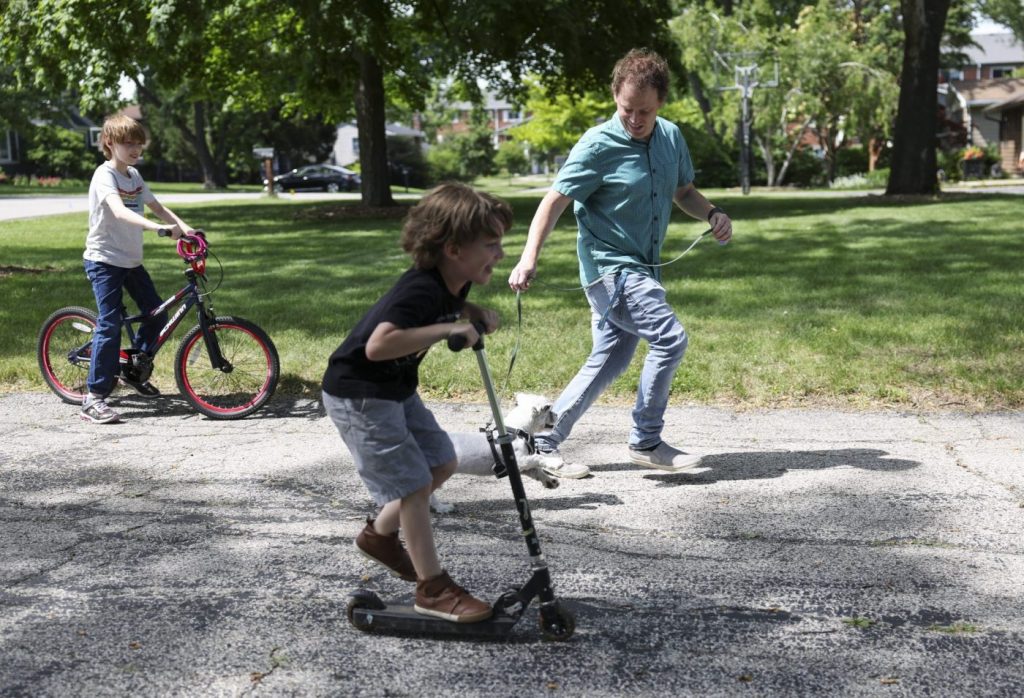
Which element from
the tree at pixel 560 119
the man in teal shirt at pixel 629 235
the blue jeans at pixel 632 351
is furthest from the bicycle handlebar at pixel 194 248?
the tree at pixel 560 119

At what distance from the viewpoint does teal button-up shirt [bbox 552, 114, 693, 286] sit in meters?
5.48

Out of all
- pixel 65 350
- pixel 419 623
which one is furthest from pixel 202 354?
pixel 419 623

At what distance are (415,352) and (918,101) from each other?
2449 cm

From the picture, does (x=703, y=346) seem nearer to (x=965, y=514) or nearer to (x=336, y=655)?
(x=965, y=514)

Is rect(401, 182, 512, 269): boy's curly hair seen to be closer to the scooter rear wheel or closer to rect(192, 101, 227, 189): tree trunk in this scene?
the scooter rear wheel

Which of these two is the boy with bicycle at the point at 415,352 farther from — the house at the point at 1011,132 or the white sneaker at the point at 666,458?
the house at the point at 1011,132

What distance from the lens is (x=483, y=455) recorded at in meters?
4.61

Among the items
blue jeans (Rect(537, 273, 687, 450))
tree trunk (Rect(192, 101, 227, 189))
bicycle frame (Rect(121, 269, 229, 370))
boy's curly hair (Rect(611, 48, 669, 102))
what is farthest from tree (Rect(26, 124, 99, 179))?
boy's curly hair (Rect(611, 48, 669, 102))

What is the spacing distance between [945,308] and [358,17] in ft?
47.9

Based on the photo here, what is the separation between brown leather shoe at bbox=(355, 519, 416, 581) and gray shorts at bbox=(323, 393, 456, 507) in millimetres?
226

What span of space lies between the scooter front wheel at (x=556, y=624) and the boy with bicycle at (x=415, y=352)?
0.63 ft

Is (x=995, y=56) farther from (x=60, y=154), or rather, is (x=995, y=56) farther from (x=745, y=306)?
(x=745, y=306)

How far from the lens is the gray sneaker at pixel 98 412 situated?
711 cm

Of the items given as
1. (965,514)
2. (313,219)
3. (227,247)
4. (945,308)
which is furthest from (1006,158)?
(965,514)
